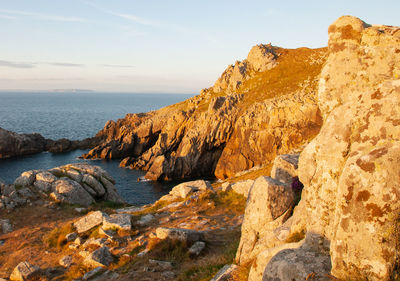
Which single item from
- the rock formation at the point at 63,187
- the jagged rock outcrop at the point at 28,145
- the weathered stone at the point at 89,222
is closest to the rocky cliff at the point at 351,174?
the weathered stone at the point at 89,222

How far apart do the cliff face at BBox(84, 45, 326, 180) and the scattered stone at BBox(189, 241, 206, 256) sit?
47509 mm

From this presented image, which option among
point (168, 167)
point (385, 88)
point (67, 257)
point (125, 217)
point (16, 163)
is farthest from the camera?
point (16, 163)

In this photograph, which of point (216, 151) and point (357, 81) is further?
point (216, 151)

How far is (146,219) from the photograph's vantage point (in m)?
22.0

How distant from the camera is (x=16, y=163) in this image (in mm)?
84312

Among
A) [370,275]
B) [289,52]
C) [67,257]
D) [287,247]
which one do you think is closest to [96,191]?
[67,257]

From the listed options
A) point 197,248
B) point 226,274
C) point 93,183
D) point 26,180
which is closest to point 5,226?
point 26,180

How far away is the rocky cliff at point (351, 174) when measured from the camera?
18.8 feet

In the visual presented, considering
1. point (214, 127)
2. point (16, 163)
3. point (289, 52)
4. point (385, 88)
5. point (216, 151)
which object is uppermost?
point (289, 52)

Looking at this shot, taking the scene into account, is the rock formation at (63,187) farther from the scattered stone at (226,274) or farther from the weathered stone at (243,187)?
the scattered stone at (226,274)

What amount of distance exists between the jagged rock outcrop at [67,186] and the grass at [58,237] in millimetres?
9892

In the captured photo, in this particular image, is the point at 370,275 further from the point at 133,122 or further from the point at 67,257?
the point at 133,122

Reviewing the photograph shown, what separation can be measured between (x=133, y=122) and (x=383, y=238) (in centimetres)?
11236

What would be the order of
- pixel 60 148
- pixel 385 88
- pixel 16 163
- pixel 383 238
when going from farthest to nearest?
pixel 60 148 → pixel 16 163 → pixel 385 88 → pixel 383 238
